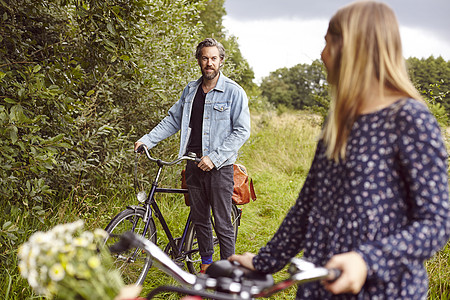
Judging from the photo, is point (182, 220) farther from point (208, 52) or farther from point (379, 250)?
point (379, 250)

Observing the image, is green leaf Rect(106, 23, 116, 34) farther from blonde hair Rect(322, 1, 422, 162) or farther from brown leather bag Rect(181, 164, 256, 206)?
blonde hair Rect(322, 1, 422, 162)

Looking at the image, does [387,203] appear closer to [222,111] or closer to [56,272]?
[56,272]

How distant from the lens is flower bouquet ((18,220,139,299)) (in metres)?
0.95

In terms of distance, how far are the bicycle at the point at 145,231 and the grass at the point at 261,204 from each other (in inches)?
8.4

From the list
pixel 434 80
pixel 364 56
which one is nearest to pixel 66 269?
pixel 364 56

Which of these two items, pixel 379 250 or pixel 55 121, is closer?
pixel 379 250

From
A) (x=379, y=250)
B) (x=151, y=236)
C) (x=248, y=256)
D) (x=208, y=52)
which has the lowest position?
(x=151, y=236)

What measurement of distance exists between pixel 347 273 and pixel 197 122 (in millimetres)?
2832

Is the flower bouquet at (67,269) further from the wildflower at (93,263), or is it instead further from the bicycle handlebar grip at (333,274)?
the bicycle handlebar grip at (333,274)

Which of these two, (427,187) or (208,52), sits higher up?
(208,52)

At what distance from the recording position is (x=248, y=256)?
1563 mm

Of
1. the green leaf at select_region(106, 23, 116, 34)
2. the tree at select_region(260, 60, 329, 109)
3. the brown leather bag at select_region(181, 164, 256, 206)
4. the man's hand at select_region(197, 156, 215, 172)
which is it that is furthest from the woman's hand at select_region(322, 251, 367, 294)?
the tree at select_region(260, 60, 329, 109)

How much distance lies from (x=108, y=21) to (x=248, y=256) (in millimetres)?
2479

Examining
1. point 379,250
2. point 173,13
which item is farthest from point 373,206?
point 173,13
